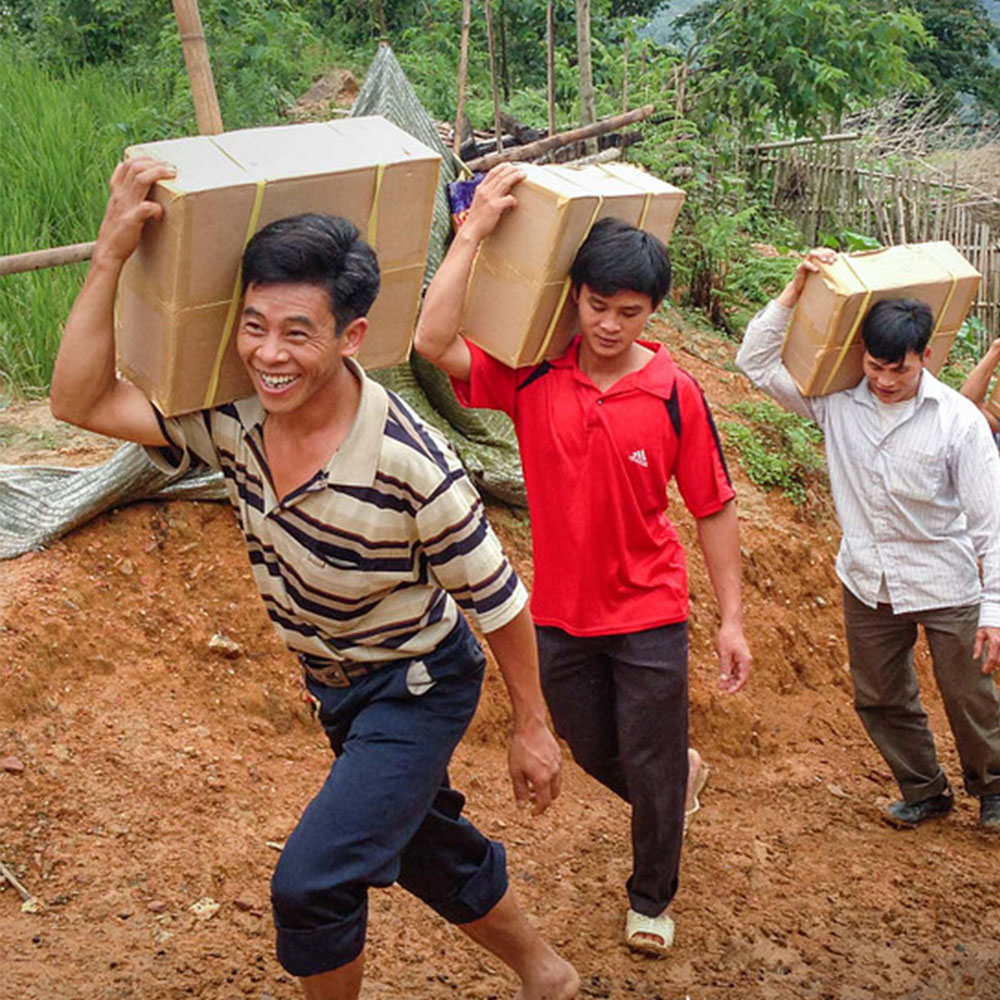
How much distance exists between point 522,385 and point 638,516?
0.44 metres

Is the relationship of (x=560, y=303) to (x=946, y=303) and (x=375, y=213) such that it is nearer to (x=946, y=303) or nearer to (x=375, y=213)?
(x=375, y=213)

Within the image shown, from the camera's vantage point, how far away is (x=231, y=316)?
2.32 m

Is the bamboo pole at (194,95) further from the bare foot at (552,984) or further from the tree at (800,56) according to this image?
the tree at (800,56)

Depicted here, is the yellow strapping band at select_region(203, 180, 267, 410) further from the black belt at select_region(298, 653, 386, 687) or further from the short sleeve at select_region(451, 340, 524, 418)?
the short sleeve at select_region(451, 340, 524, 418)

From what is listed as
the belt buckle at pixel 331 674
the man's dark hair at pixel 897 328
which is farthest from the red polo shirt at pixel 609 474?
the belt buckle at pixel 331 674

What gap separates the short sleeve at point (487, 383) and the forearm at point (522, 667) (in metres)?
0.86

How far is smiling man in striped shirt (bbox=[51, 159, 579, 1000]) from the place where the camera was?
7.27 feet

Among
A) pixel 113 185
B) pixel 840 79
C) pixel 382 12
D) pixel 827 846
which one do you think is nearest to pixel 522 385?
pixel 113 185

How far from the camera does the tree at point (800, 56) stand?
345 inches

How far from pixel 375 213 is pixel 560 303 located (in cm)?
70

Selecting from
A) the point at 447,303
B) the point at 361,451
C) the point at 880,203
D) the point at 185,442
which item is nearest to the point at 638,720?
the point at 447,303

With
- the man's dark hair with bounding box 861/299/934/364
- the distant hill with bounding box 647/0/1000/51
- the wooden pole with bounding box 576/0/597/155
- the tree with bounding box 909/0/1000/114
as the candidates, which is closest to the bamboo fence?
the distant hill with bounding box 647/0/1000/51

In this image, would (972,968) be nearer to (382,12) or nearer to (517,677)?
(517,677)

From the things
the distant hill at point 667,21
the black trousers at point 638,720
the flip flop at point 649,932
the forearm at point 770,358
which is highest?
the forearm at point 770,358
